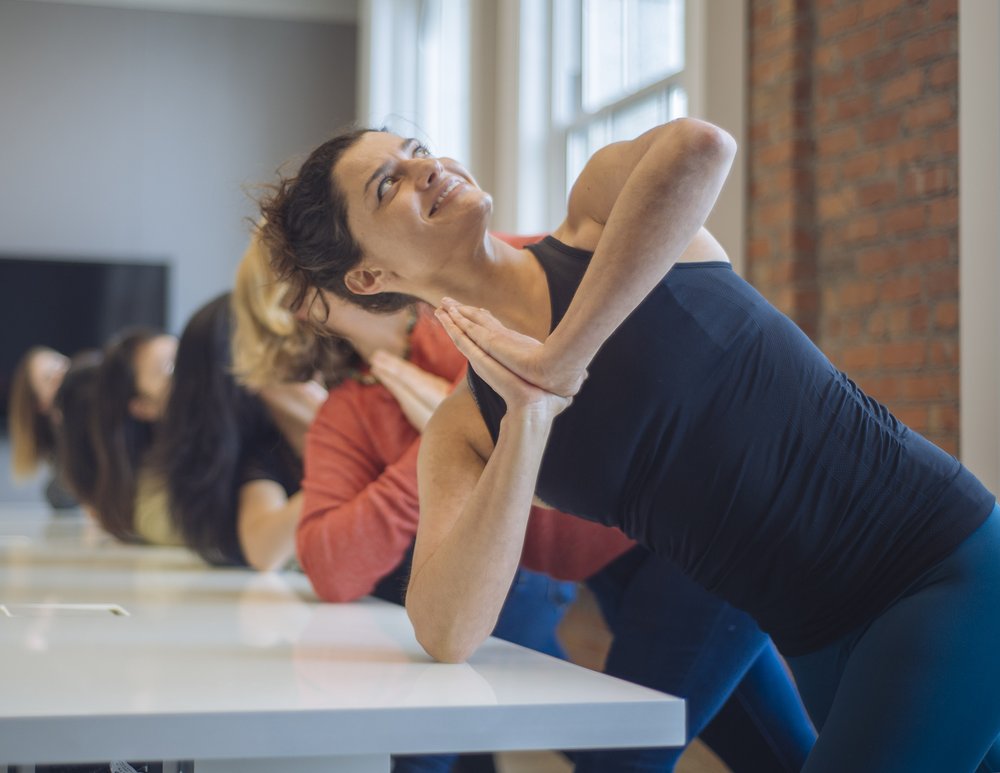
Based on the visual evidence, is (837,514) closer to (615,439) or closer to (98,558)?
(615,439)

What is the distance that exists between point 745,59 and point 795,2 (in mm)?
245

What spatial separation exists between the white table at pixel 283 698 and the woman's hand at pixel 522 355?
0.28m

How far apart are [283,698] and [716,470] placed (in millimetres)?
449

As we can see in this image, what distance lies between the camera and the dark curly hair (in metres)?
1.40

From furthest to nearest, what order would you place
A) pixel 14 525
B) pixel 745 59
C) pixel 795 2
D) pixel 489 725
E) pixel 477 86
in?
pixel 477 86
pixel 14 525
pixel 745 59
pixel 795 2
pixel 489 725

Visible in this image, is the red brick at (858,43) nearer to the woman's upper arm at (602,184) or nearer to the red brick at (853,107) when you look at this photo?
A: the red brick at (853,107)

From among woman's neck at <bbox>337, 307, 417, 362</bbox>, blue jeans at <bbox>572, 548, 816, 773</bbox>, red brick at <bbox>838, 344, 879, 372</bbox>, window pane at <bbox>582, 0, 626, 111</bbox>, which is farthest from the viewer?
window pane at <bbox>582, 0, 626, 111</bbox>

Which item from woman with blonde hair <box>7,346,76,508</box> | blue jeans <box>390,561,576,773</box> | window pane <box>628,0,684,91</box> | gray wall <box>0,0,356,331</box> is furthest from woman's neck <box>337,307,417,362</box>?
gray wall <box>0,0,356,331</box>

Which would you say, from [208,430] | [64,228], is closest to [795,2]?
[208,430]

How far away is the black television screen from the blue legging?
7.16 meters

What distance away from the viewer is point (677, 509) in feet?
3.88

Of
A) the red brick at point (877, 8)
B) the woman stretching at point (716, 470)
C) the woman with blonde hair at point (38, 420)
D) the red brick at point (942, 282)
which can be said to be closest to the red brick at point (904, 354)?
the red brick at point (942, 282)

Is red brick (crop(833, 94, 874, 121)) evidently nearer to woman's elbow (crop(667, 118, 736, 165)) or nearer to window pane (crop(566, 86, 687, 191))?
window pane (crop(566, 86, 687, 191))

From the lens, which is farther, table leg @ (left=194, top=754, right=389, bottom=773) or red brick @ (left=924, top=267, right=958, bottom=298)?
red brick @ (left=924, top=267, right=958, bottom=298)
